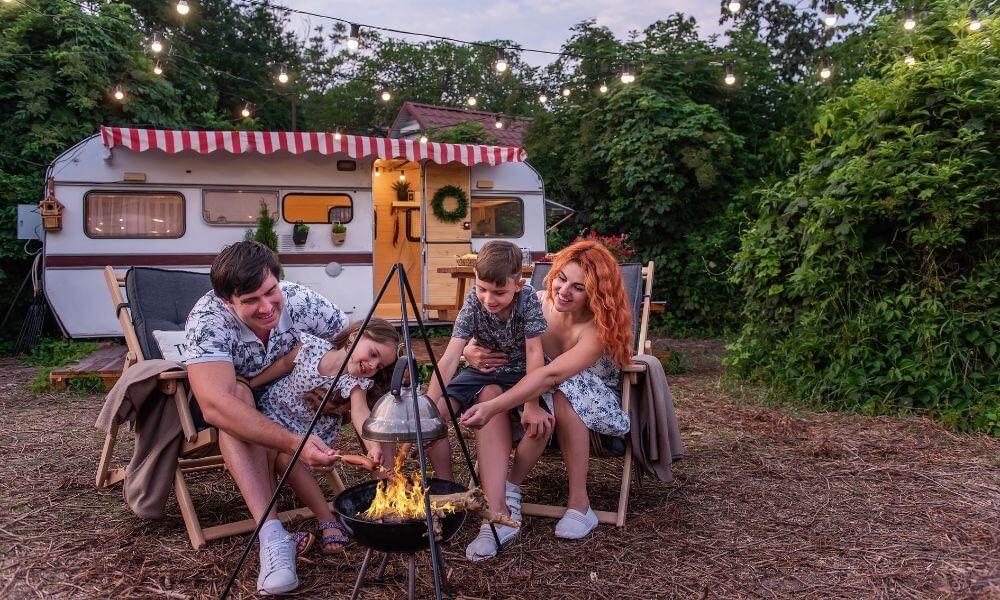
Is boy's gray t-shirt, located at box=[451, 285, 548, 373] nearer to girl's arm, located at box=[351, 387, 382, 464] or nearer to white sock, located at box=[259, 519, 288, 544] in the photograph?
girl's arm, located at box=[351, 387, 382, 464]

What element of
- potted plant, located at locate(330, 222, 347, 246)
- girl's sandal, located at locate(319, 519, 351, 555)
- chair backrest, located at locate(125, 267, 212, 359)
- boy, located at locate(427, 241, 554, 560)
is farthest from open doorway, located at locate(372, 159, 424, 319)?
girl's sandal, located at locate(319, 519, 351, 555)

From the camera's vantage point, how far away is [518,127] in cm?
1494

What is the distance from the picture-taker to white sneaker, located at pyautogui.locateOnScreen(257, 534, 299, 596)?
2.29m

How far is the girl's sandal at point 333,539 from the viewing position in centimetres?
264

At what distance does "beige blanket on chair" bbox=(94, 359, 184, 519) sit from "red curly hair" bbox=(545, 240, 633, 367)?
1.62 meters

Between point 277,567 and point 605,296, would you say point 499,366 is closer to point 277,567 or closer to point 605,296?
point 605,296

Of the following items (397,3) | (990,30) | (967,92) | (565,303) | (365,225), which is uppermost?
(397,3)

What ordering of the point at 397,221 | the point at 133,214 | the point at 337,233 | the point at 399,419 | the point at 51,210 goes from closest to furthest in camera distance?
the point at 399,419
the point at 51,210
the point at 133,214
the point at 337,233
the point at 397,221

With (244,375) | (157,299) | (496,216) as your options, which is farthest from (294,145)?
(244,375)

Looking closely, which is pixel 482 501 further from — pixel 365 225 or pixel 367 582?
pixel 365 225

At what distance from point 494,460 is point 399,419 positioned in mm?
914

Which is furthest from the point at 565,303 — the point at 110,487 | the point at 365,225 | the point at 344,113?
the point at 344,113

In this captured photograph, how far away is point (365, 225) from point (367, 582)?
6.45m

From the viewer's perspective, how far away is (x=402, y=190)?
10.7 m
